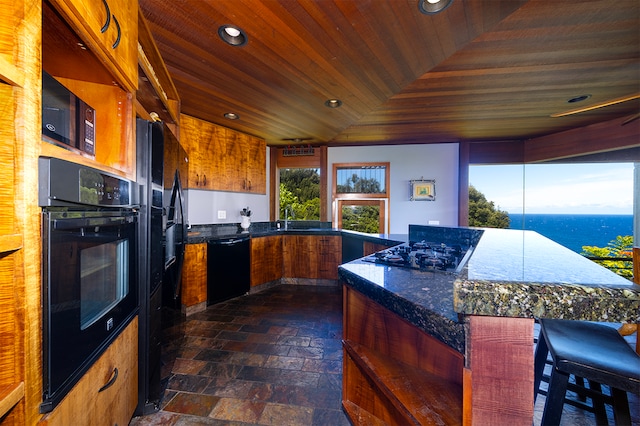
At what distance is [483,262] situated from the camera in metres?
0.75

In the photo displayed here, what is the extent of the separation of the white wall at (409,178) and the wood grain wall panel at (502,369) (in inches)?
157

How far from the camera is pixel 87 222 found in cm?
77

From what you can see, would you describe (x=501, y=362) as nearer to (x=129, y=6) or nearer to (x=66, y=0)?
(x=66, y=0)

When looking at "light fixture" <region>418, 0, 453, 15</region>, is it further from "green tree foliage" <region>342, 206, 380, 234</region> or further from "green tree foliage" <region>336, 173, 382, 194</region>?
"green tree foliage" <region>342, 206, 380, 234</region>

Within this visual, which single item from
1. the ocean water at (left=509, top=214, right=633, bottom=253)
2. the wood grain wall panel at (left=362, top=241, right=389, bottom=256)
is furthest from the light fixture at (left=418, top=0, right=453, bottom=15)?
the wood grain wall panel at (left=362, top=241, right=389, bottom=256)

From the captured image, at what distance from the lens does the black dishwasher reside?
308 centimetres

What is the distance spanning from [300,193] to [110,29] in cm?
391

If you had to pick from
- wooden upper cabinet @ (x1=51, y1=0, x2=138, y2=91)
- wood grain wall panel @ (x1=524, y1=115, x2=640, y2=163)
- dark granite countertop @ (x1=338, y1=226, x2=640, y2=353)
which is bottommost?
dark granite countertop @ (x1=338, y1=226, x2=640, y2=353)

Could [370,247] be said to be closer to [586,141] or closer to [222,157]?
[222,157]

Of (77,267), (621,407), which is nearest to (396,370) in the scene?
(621,407)

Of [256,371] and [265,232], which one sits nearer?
[256,371]

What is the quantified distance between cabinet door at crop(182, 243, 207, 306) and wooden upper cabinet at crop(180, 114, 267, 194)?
853mm

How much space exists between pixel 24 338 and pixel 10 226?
26cm

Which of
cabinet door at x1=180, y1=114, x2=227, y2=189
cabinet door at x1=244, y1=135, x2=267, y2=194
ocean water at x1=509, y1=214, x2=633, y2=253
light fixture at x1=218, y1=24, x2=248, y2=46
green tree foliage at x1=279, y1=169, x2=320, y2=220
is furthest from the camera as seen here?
green tree foliage at x1=279, y1=169, x2=320, y2=220
